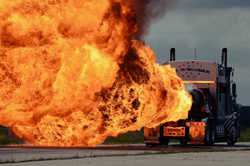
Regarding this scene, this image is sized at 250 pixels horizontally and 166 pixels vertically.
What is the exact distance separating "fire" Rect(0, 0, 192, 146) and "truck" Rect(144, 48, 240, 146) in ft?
35.6

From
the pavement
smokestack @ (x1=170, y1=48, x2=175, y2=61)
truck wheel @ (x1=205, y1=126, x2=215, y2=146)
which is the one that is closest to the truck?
truck wheel @ (x1=205, y1=126, x2=215, y2=146)

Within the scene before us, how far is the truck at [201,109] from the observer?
36219mm

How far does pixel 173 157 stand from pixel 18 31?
296 inches

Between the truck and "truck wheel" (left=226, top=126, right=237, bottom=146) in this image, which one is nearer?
the truck

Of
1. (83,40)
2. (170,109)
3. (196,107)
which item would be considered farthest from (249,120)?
(83,40)

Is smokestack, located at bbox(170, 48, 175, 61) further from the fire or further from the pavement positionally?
the pavement

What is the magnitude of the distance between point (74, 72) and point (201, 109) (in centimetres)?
1518

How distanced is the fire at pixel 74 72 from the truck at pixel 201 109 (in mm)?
10843

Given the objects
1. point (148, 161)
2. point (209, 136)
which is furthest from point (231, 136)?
point (148, 161)

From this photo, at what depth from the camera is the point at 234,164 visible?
22.0m

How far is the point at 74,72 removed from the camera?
22750 millimetres

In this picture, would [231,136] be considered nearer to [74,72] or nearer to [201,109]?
[201,109]

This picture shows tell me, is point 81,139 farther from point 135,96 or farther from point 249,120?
point 249,120

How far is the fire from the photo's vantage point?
2181cm
